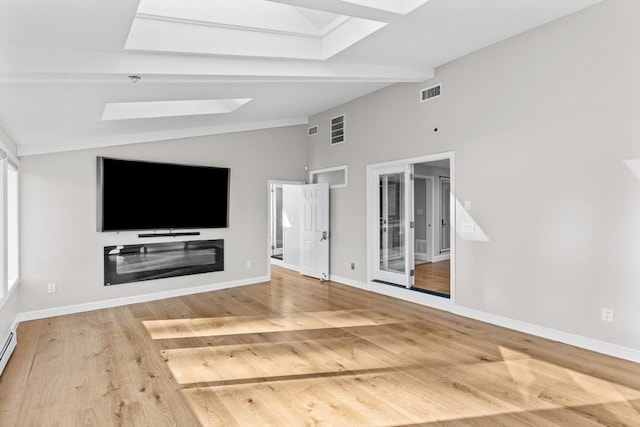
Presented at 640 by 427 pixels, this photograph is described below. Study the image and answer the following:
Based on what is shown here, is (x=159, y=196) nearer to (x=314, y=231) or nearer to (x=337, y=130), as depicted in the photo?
(x=314, y=231)

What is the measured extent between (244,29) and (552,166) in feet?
11.7

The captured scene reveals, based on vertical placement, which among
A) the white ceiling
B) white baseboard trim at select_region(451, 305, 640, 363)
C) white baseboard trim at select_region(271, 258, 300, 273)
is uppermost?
the white ceiling

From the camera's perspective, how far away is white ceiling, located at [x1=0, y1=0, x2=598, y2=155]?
7.88 feet

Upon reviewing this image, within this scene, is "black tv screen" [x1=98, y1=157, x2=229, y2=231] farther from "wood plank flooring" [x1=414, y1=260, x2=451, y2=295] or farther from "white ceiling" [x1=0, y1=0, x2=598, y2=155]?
"wood plank flooring" [x1=414, y1=260, x2=451, y2=295]

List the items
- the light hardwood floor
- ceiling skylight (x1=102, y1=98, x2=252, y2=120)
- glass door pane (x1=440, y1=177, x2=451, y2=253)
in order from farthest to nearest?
glass door pane (x1=440, y1=177, x2=451, y2=253) → ceiling skylight (x1=102, y1=98, x2=252, y2=120) → the light hardwood floor

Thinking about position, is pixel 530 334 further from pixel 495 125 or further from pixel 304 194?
pixel 304 194

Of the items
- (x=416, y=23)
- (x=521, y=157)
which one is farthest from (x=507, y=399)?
(x=416, y=23)

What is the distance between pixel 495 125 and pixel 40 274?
20.4 ft

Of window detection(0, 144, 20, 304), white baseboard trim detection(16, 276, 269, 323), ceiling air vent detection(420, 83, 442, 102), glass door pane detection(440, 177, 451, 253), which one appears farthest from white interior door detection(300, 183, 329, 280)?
window detection(0, 144, 20, 304)

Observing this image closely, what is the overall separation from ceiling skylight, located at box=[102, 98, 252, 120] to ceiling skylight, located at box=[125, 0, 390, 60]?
1.51 m

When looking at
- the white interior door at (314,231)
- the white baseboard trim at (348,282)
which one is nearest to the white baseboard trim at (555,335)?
the white baseboard trim at (348,282)

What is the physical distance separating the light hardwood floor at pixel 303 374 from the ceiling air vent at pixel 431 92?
122 inches

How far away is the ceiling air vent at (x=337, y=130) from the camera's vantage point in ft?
22.3

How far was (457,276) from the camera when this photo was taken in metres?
4.84
